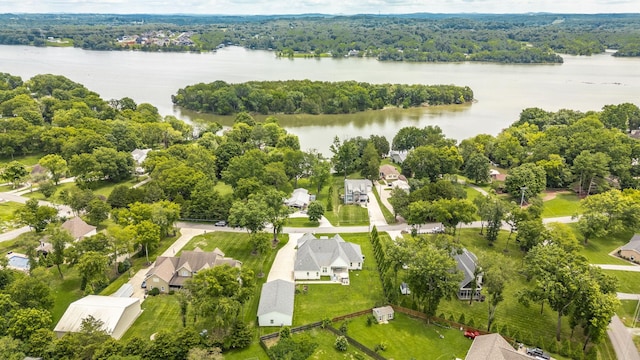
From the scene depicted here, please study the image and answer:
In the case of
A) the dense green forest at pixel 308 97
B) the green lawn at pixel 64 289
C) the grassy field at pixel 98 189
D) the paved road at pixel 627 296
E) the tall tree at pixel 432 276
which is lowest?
the green lawn at pixel 64 289

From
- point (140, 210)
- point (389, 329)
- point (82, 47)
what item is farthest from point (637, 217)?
point (82, 47)

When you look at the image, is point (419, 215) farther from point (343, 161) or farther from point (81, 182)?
point (81, 182)

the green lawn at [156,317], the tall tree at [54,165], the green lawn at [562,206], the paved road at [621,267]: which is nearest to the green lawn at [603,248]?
Result: the paved road at [621,267]

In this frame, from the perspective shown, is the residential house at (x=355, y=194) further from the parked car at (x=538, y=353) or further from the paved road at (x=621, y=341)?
the paved road at (x=621, y=341)

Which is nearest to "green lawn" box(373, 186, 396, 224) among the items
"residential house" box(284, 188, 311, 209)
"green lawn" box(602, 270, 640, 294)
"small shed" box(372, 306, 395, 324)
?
"residential house" box(284, 188, 311, 209)

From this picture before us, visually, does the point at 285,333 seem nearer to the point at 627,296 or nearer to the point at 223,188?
the point at 627,296

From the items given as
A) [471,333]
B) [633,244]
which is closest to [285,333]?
[471,333]
